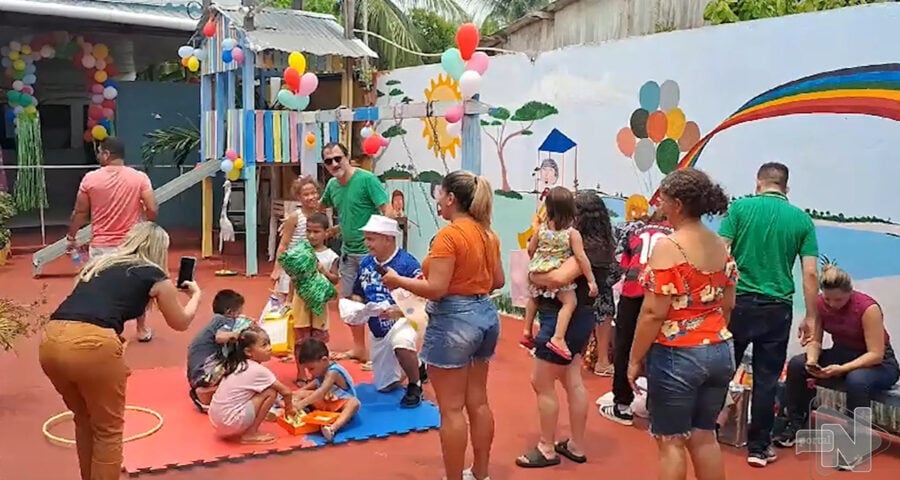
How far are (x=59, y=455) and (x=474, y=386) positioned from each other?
243cm

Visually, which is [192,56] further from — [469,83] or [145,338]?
[469,83]

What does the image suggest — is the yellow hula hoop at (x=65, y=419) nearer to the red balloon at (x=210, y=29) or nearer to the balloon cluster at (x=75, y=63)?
the red balloon at (x=210, y=29)

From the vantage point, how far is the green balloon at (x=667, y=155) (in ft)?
23.5

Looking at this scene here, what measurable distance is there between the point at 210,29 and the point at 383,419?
746cm

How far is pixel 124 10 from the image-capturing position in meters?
13.6

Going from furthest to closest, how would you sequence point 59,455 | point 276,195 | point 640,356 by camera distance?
point 276,195 → point 59,455 → point 640,356

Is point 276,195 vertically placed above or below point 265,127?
below

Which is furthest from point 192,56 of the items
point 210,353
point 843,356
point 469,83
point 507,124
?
point 843,356

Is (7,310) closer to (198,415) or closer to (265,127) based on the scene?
(198,415)

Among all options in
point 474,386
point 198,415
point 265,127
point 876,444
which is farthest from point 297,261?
point 265,127

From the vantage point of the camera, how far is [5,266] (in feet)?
37.8

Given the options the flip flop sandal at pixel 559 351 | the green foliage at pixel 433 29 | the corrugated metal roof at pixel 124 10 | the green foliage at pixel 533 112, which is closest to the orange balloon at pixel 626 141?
the green foliage at pixel 533 112

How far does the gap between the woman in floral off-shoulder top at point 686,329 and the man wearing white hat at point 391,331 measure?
205 cm

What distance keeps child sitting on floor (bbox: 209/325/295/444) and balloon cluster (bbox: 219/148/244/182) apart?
5.97 m
